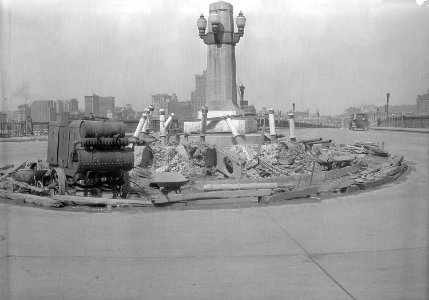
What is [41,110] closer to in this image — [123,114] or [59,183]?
[123,114]

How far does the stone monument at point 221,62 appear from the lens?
18078mm

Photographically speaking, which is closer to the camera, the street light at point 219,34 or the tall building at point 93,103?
the street light at point 219,34

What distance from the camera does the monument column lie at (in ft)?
59.3

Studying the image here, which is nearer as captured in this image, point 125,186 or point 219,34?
point 125,186

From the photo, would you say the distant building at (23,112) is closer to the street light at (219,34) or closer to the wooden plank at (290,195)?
the street light at (219,34)

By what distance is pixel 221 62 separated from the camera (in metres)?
18.3

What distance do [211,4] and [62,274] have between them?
47.7 ft

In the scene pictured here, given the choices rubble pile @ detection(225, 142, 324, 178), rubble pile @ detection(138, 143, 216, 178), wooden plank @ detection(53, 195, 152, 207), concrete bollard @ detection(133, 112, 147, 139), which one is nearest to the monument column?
concrete bollard @ detection(133, 112, 147, 139)

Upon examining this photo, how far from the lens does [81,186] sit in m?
10.8

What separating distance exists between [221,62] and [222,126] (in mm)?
2382

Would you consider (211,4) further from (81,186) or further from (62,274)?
(62,274)

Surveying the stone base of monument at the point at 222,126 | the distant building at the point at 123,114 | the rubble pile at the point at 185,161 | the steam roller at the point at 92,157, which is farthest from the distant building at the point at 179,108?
the steam roller at the point at 92,157

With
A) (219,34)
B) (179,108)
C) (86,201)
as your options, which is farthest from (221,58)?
(179,108)

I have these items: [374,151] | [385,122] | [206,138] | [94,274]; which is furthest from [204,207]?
[385,122]
